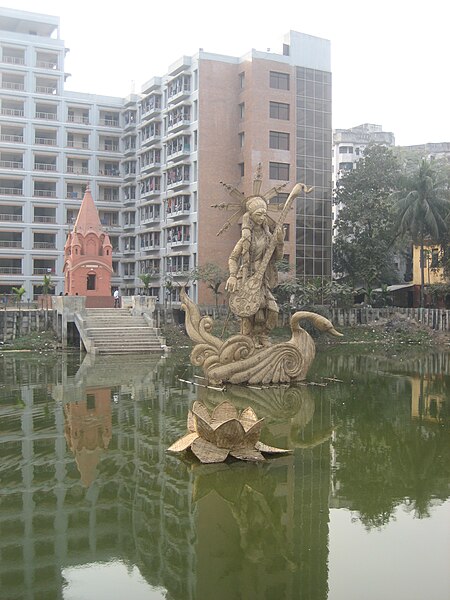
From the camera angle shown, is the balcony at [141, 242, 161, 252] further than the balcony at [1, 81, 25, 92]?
Yes

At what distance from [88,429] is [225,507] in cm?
451

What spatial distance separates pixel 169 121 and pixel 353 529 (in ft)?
148

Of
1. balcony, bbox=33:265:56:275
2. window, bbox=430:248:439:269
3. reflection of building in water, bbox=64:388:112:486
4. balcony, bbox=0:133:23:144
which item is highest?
balcony, bbox=0:133:23:144

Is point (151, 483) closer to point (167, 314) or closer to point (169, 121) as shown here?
point (167, 314)

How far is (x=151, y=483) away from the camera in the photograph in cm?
768

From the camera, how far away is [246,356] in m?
15.6

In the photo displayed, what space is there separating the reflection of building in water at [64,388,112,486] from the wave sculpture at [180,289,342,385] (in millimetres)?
2536

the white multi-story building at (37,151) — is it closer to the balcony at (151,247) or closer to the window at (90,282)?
the balcony at (151,247)

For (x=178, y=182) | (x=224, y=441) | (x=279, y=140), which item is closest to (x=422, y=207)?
(x=279, y=140)

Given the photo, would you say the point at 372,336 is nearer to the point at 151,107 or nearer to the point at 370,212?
the point at 370,212

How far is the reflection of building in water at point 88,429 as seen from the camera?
28.5 ft

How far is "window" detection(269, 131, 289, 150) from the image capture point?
43094mm

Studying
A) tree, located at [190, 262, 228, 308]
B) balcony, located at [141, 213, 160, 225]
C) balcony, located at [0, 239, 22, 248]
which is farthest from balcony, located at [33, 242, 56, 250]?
tree, located at [190, 262, 228, 308]

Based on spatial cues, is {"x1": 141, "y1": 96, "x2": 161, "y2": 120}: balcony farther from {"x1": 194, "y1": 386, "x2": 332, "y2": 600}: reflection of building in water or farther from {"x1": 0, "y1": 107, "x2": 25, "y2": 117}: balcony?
{"x1": 194, "y1": 386, "x2": 332, "y2": 600}: reflection of building in water
